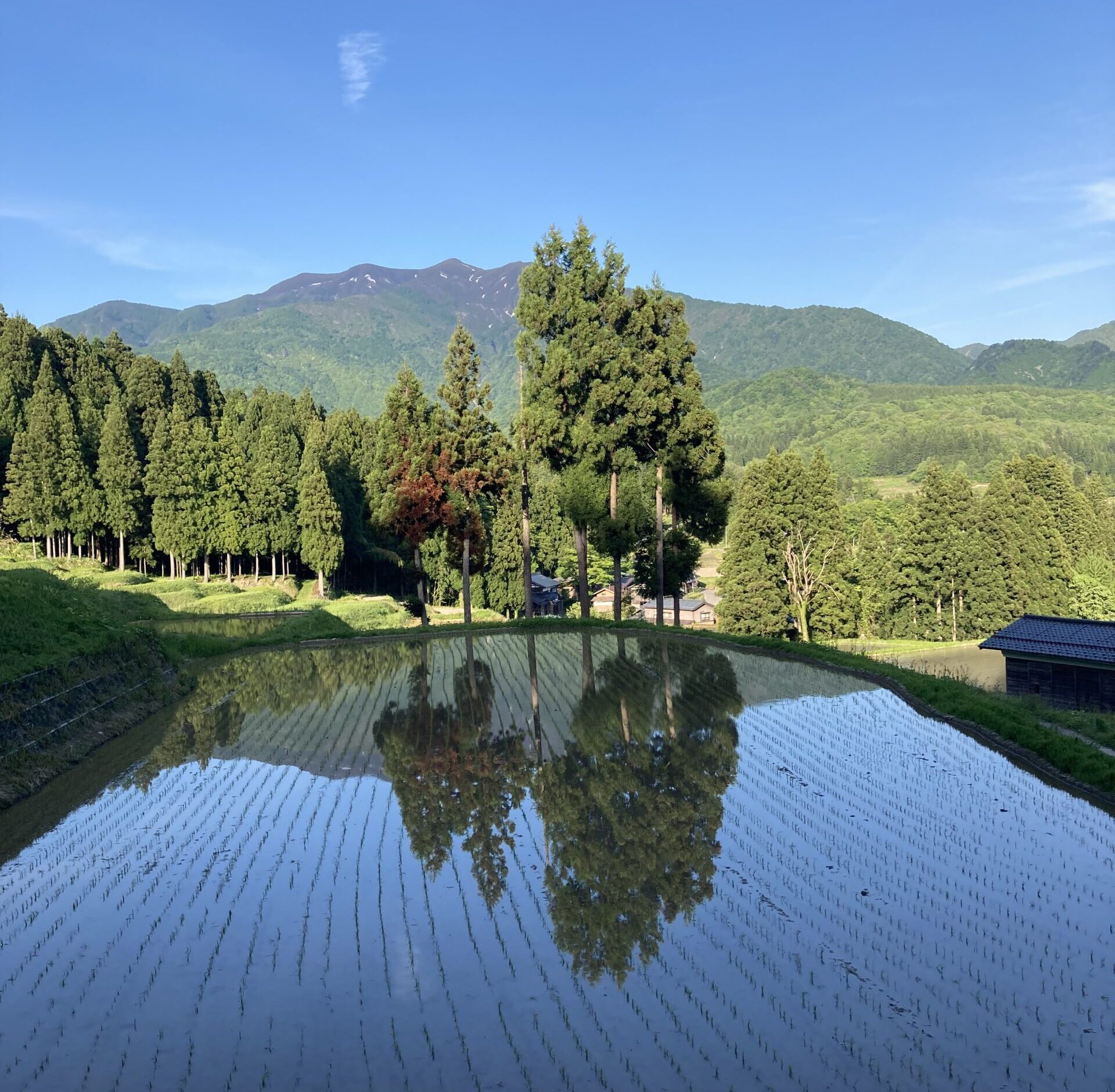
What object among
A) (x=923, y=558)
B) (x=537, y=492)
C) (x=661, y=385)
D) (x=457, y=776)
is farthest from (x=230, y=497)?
(x=457, y=776)

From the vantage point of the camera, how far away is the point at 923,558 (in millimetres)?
59906

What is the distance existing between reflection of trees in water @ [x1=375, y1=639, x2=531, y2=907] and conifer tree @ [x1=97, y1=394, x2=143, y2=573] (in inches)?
1641

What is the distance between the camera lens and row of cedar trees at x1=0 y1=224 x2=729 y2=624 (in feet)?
113

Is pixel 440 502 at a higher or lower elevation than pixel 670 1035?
higher

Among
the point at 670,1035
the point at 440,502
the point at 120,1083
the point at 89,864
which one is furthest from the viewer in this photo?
the point at 440,502

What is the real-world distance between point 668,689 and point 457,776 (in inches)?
331

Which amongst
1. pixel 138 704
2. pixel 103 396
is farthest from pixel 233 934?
pixel 103 396

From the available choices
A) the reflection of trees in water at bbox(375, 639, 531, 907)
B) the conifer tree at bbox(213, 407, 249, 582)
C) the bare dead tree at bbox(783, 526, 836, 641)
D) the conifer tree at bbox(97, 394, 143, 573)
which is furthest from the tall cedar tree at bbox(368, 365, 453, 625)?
the conifer tree at bbox(97, 394, 143, 573)

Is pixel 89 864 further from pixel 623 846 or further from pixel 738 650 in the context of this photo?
pixel 738 650

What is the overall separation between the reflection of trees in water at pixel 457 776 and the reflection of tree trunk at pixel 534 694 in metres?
0.31

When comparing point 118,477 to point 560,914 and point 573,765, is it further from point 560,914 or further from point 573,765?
point 560,914

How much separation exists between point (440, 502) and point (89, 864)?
87.7 feet

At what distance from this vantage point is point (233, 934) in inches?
387

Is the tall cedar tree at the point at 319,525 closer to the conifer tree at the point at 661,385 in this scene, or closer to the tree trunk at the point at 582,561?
the tree trunk at the point at 582,561
